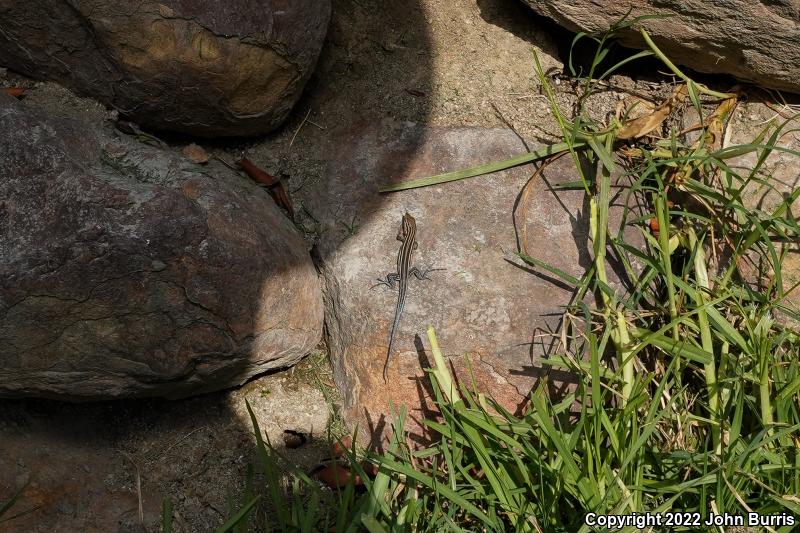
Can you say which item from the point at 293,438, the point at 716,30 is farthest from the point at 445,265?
the point at 716,30

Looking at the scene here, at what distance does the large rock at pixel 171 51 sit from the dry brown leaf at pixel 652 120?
130cm

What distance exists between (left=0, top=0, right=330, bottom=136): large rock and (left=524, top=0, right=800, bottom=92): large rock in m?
1.08

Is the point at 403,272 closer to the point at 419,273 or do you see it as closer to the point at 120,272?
the point at 419,273

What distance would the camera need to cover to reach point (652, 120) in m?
3.12

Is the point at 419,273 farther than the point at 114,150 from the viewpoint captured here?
Yes

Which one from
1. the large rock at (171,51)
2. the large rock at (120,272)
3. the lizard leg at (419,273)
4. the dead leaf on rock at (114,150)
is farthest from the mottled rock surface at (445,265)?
the dead leaf on rock at (114,150)

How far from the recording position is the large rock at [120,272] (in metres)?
2.21

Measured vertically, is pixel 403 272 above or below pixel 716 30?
below

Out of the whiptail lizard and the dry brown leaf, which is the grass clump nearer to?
the dry brown leaf

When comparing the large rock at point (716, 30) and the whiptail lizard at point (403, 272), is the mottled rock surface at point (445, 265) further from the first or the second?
the large rock at point (716, 30)

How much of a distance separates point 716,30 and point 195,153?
207 centimetres

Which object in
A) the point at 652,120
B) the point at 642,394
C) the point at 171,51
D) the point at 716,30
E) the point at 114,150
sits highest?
the point at 716,30

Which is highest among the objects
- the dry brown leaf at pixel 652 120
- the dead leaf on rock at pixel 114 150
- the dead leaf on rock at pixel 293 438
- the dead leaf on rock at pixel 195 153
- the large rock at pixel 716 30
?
the large rock at pixel 716 30

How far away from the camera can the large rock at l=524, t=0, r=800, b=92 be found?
9.25 ft
